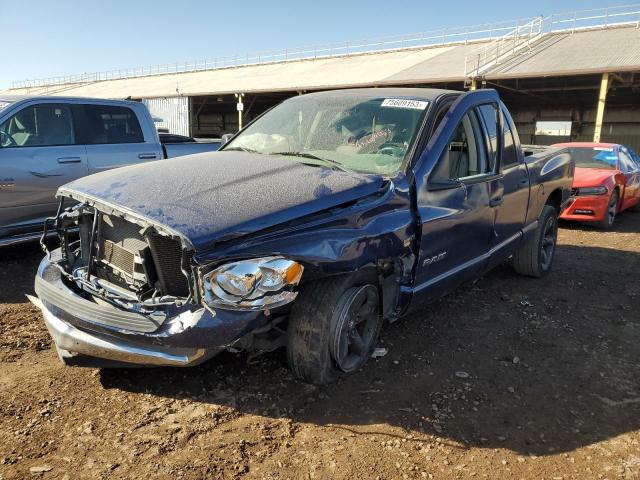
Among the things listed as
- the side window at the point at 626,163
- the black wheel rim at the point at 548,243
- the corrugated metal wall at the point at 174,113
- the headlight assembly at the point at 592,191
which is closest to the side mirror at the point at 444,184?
the black wheel rim at the point at 548,243

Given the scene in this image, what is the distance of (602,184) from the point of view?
846cm

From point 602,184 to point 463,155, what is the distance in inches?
234

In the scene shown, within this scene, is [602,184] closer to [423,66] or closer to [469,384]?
[469,384]

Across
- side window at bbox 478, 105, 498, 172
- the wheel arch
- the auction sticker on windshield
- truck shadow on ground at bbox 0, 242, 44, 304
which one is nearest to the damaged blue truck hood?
the auction sticker on windshield

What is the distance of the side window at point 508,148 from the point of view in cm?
432

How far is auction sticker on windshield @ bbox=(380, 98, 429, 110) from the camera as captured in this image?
3562 mm

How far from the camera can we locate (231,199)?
267 centimetres

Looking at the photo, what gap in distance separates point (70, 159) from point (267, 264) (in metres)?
4.30

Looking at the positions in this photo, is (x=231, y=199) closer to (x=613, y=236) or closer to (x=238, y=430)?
(x=238, y=430)

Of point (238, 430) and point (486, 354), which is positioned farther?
point (486, 354)

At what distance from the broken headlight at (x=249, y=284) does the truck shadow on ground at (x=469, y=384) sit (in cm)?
70

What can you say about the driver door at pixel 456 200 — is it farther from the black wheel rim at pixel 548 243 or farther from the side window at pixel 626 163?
the side window at pixel 626 163

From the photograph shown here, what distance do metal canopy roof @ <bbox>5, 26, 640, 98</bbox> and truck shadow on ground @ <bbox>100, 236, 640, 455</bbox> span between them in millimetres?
15454

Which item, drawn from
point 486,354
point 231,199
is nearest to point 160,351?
point 231,199
